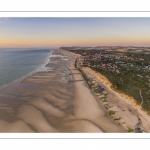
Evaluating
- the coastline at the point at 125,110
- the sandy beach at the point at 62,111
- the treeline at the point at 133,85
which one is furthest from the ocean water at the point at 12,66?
the treeline at the point at 133,85

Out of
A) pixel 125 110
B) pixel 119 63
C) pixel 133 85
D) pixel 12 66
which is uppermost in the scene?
pixel 119 63

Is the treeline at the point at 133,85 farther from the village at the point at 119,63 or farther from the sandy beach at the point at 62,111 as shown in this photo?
the village at the point at 119,63

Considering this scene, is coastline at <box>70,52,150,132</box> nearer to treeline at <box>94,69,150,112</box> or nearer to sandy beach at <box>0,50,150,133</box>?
sandy beach at <box>0,50,150,133</box>

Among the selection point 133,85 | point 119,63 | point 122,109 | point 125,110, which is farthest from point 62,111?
point 119,63

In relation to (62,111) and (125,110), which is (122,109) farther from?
(62,111)

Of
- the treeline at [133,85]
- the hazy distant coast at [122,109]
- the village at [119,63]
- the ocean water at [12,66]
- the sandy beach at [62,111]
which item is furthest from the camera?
the ocean water at [12,66]

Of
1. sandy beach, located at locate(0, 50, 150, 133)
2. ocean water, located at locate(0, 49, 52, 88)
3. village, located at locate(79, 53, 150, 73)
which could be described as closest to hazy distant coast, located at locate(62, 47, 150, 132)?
sandy beach, located at locate(0, 50, 150, 133)

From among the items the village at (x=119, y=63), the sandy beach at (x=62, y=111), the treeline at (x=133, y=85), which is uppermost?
the village at (x=119, y=63)
